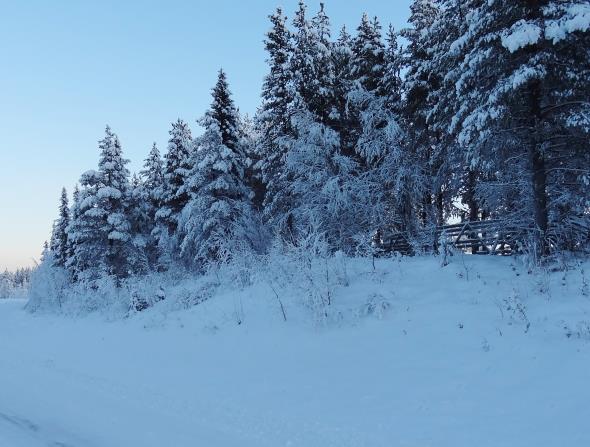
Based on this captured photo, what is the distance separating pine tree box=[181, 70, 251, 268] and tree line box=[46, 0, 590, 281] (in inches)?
3.4

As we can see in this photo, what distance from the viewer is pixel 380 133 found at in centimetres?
2183

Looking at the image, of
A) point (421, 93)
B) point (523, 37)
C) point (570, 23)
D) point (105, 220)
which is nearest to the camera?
point (570, 23)

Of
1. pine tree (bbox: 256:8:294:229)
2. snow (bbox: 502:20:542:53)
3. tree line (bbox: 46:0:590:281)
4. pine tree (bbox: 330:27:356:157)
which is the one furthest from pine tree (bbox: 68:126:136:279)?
snow (bbox: 502:20:542:53)

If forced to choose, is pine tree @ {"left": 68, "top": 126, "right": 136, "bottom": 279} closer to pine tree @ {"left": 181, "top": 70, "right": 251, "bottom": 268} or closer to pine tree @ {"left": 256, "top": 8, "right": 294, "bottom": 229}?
pine tree @ {"left": 181, "top": 70, "right": 251, "bottom": 268}

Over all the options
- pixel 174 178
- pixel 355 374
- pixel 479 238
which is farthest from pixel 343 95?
pixel 355 374

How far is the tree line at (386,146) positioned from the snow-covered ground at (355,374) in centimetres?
359

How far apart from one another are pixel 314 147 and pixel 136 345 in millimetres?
12096

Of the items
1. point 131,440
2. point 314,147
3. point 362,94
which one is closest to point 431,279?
point 131,440

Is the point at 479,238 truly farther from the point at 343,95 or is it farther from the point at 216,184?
the point at 216,184

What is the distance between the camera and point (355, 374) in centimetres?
766

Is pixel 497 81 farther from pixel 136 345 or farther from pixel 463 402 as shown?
pixel 136 345

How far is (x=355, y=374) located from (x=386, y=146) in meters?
15.7

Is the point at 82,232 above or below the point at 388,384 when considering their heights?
above

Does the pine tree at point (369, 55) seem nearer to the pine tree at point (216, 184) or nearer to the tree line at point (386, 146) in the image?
the tree line at point (386, 146)
